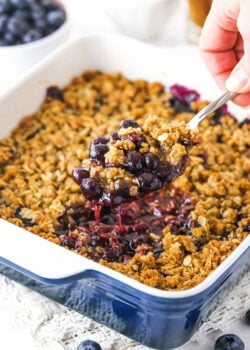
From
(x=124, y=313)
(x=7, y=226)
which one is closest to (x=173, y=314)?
(x=124, y=313)

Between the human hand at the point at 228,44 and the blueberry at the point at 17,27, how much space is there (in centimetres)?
76

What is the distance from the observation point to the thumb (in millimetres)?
1835

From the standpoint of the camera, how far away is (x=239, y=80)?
6.11 ft

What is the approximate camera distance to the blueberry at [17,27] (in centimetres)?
261

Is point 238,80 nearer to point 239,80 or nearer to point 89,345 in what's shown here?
point 239,80

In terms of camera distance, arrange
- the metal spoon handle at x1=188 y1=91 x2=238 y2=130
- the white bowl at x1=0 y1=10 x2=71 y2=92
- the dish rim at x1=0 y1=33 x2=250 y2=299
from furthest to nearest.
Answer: the white bowl at x1=0 y1=10 x2=71 y2=92, the metal spoon handle at x1=188 y1=91 x2=238 y2=130, the dish rim at x1=0 y1=33 x2=250 y2=299

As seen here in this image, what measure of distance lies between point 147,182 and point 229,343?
404mm

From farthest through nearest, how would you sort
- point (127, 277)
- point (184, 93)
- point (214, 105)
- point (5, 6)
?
point (5, 6)
point (184, 93)
point (214, 105)
point (127, 277)

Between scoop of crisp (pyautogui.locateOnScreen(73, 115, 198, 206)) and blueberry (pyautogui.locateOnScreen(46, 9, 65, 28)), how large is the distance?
87cm

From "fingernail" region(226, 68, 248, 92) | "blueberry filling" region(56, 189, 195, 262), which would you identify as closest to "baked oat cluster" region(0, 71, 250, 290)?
"blueberry filling" region(56, 189, 195, 262)

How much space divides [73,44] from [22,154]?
0.45m

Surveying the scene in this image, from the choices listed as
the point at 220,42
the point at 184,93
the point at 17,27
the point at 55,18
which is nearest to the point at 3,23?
the point at 17,27

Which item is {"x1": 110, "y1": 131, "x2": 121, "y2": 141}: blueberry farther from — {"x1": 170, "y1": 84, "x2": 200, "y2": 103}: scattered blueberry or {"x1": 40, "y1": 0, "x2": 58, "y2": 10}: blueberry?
{"x1": 40, "y1": 0, "x2": 58, "y2": 10}: blueberry

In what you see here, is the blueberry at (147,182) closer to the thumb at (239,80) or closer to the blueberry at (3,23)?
the thumb at (239,80)
